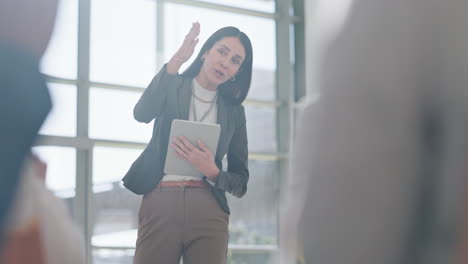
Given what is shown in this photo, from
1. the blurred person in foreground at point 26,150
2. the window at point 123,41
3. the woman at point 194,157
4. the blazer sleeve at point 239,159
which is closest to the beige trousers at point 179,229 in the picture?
the woman at point 194,157

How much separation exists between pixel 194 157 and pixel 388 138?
7.01 feet

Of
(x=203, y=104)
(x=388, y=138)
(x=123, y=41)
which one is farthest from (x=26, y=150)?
(x=123, y=41)

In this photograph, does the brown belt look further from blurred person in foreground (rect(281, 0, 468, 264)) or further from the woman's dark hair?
blurred person in foreground (rect(281, 0, 468, 264))

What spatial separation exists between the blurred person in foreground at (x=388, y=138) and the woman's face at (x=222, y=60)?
94.1 inches

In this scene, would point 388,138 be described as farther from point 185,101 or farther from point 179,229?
point 185,101

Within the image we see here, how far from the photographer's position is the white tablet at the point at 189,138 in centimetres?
266

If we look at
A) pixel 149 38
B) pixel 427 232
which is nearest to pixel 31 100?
pixel 427 232

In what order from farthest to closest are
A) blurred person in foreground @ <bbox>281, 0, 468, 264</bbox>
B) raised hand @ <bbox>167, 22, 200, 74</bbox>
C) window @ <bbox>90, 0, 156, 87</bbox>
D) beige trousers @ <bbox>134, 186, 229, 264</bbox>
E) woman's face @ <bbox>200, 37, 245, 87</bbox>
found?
window @ <bbox>90, 0, 156, 87</bbox> < woman's face @ <bbox>200, 37, 245, 87</bbox> < raised hand @ <bbox>167, 22, 200, 74</bbox> < beige trousers @ <bbox>134, 186, 229, 264</bbox> < blurred person in foreground @ <bbox>281, 0, 468, 264</bbox>

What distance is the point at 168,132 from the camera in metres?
2.77

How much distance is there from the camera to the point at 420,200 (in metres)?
0.54

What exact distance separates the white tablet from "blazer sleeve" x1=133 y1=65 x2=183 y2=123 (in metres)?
0.15

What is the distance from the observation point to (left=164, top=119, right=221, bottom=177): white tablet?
266cm

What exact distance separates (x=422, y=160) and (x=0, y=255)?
0.36m

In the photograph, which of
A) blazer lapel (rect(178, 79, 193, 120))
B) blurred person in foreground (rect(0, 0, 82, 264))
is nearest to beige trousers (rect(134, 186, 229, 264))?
blazer lapel (rect(178, 79, 193, 120))
